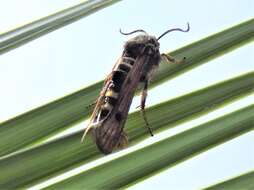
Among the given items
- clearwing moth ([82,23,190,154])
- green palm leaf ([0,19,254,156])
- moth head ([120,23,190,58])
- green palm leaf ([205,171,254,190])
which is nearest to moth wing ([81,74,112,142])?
clearwing moth ([82,23,190,154])

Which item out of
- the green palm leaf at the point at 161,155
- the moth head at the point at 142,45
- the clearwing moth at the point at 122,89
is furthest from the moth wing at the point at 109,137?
the moth head at the point at 142,45

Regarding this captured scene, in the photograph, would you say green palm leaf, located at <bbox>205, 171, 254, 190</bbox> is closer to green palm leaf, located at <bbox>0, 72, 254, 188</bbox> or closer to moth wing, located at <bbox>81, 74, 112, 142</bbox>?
green palm leaf, located at <bbox>0, 72, 254, 188</bbox>

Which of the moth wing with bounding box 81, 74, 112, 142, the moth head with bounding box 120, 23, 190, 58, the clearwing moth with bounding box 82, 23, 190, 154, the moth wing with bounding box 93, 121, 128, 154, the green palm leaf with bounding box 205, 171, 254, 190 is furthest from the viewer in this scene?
the moth head with bounding box 120, 23, 190, 58

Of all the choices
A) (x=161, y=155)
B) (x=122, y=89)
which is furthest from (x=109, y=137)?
(x=161, y=155)

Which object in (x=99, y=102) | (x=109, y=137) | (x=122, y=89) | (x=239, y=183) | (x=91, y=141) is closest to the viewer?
(x=239, y=183)

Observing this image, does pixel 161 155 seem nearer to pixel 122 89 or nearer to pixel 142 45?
pixel 122 89

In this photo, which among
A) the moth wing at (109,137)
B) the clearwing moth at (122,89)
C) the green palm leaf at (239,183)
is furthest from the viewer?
the clearwing moth at (122,89)

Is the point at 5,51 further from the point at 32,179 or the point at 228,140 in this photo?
the point at 228,140

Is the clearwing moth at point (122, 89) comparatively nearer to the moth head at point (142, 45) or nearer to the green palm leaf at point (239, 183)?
the moth head at point (142, 45)
